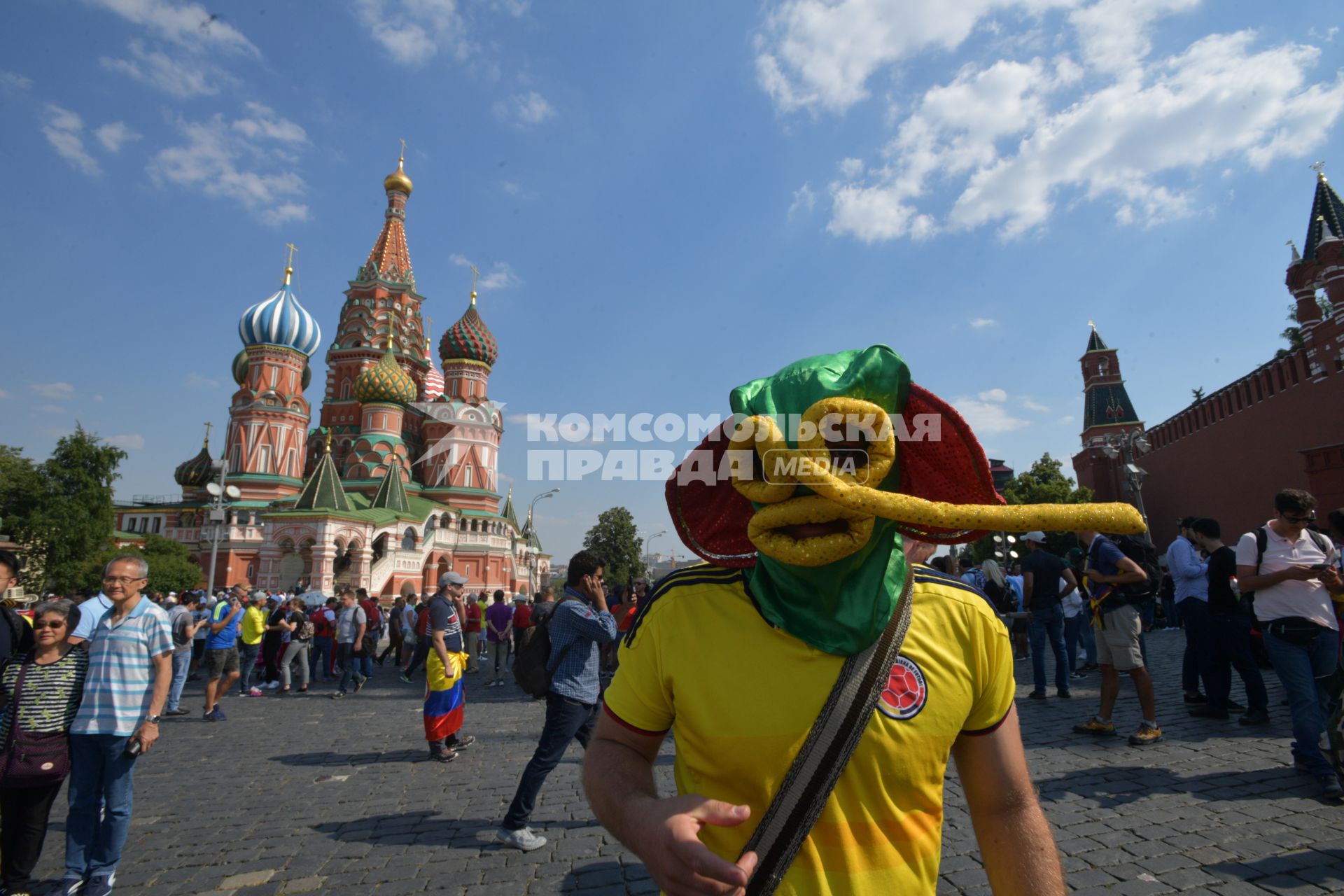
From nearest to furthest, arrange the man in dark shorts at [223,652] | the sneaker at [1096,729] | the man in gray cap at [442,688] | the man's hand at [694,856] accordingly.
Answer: the man's hand at [694,856] → the sneaker at [1096,729] → the man in gray cap at [442,688] → the man in dark shorts at [223,652]

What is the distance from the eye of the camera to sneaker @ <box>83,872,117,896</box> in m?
3.79

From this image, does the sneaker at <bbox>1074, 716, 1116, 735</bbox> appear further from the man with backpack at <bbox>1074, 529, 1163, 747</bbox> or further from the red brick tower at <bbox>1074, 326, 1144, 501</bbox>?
the red brick tower at <bbox>1074, 326, 1144, 501</bbox>

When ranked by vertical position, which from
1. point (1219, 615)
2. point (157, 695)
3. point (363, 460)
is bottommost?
point (157, 695)

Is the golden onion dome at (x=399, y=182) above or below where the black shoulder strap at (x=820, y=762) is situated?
above

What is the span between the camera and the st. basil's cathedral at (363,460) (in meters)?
33.5

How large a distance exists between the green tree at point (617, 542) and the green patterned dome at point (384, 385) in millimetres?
17819

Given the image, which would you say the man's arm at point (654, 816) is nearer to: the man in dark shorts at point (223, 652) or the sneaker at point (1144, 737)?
the sneaker at point (1144, 737)

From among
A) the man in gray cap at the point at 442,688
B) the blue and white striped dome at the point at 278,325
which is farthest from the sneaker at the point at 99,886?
the blue and white striped dome at the point at 278,325

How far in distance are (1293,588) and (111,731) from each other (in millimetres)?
7438

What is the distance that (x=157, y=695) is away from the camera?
4152mm

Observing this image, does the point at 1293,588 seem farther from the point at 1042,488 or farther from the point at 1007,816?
the point at 1042,488

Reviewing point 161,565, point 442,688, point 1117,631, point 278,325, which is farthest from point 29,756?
point 278,325

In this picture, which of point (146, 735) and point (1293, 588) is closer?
point (146, 735)

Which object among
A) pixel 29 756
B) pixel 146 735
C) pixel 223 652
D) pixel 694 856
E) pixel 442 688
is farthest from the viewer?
pixel 223 652
